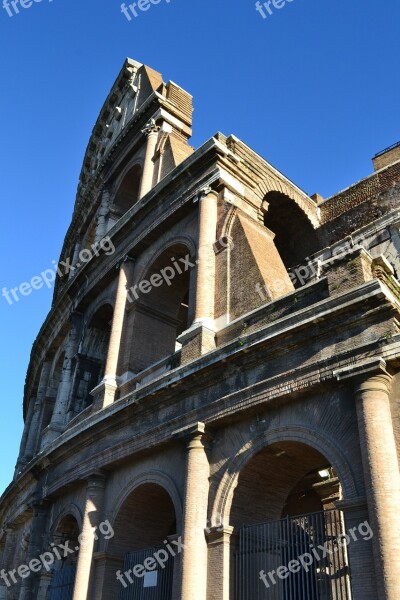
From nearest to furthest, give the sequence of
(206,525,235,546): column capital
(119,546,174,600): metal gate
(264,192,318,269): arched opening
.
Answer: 1. (206,525,235,546): column capital
2. (119,546,174,600): metal gate
3. (264,192,318,269): arched opening

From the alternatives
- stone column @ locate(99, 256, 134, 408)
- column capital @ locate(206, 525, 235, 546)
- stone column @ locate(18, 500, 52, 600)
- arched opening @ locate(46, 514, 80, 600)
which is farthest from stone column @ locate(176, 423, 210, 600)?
stone column @ locate(18, 500, 52, 600)

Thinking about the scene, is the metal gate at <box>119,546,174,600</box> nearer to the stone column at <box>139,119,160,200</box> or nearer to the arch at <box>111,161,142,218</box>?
the stone column at <box>139,119,160,200</box>

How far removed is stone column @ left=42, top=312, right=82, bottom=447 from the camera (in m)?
14.7

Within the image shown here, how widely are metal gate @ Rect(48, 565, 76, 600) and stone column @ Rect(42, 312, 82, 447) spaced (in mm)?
3587

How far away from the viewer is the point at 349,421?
7.11 m

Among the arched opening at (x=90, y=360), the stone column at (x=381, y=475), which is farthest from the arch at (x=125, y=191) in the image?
the stone column at (x=381, y=475)

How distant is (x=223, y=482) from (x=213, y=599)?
58.5 inches

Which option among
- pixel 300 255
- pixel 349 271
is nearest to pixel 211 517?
pixel 349 271

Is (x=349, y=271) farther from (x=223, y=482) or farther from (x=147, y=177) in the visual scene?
(x=147, y=177)

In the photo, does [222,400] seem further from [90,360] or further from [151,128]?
[151,128]

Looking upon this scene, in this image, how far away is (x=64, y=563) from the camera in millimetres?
12227

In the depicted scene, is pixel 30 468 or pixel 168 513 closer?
pixel 168 513

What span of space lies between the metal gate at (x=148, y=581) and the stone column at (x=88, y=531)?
676mm

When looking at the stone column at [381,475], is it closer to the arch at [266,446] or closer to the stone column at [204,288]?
the arch at [266,446]
